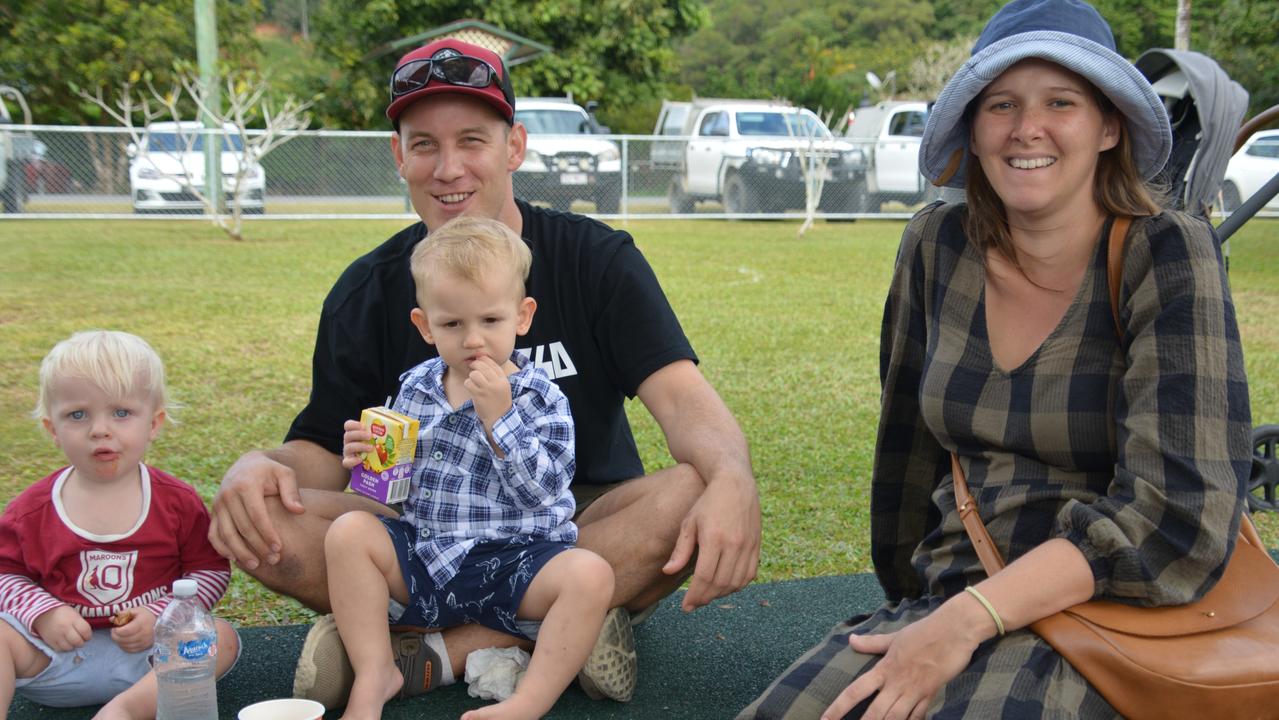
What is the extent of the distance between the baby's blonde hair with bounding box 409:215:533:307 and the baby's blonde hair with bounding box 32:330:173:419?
0.68 meters

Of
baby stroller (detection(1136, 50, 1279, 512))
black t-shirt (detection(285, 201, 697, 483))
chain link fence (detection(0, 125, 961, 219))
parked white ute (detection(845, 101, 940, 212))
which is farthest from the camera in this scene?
parked white ute (detection(845, 101, 940, 212))

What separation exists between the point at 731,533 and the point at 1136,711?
3.11ft

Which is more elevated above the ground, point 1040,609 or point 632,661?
point 1040,609

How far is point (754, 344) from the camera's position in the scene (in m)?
8.69

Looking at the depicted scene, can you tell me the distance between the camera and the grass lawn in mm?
5211

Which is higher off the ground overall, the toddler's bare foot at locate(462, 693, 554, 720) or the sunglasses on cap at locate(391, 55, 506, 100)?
the sunglasses on cap at locate(391, 55, 506, 100)

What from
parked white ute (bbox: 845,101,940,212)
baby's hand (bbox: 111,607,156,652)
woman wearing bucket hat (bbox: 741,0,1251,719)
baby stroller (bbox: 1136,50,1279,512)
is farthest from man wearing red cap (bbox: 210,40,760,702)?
parked white ute (bbox: 845,101,940,212)

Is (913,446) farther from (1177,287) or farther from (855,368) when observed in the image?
(855,368)

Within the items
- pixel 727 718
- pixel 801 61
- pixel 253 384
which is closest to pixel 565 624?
pixel 727 718

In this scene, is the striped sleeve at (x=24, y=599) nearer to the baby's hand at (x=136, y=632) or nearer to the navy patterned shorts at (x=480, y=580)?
the baby's hand at (x=136, y=632)

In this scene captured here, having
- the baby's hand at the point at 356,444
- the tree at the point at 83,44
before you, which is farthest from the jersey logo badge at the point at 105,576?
the tree at the point at 83,44

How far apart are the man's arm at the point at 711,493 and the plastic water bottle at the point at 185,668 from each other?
1.05 m

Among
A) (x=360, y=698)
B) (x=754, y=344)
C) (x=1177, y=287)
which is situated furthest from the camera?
(x=754, y=344)

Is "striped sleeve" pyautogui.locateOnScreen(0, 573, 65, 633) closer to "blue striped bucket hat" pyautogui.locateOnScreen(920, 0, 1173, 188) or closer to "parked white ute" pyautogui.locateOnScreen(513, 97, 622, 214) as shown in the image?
"blue striped bucket hat" pyautogui.locateOnScreen(920, 0, 1173, 188)
